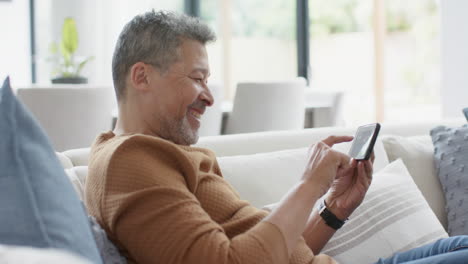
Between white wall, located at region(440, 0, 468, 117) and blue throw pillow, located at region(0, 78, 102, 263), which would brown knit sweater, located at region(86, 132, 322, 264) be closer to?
blue throw pillow, located at region(0, 78, 102, 263)

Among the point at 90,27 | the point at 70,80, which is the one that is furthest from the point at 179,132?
the point at 90,27

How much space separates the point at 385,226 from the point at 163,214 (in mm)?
739

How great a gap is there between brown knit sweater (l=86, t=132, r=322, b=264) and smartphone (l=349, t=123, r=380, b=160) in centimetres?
32

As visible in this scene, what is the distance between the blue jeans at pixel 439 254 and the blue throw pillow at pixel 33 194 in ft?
2.34

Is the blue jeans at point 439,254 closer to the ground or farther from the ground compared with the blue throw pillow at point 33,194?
closer to the ground

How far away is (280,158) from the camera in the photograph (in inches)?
73.2

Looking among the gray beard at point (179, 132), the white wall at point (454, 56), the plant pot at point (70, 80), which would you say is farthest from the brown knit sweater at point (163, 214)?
the white wall at point (454, 56)

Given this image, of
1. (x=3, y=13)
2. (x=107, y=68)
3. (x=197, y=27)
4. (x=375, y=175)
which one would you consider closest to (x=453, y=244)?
(x=375, y=175)

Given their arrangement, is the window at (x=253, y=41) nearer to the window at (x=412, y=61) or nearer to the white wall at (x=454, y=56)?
the window at (x=412, y=61)

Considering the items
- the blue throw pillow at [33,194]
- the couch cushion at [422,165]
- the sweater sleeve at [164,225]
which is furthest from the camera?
the couch cushion at [422,165]

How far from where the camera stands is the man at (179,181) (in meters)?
1.14

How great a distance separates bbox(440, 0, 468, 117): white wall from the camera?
476cm

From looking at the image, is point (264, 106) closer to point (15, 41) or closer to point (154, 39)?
point (154, 39)

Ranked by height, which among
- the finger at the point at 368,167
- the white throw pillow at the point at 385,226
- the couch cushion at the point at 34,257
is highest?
the couch cushion at the point at 34,257
